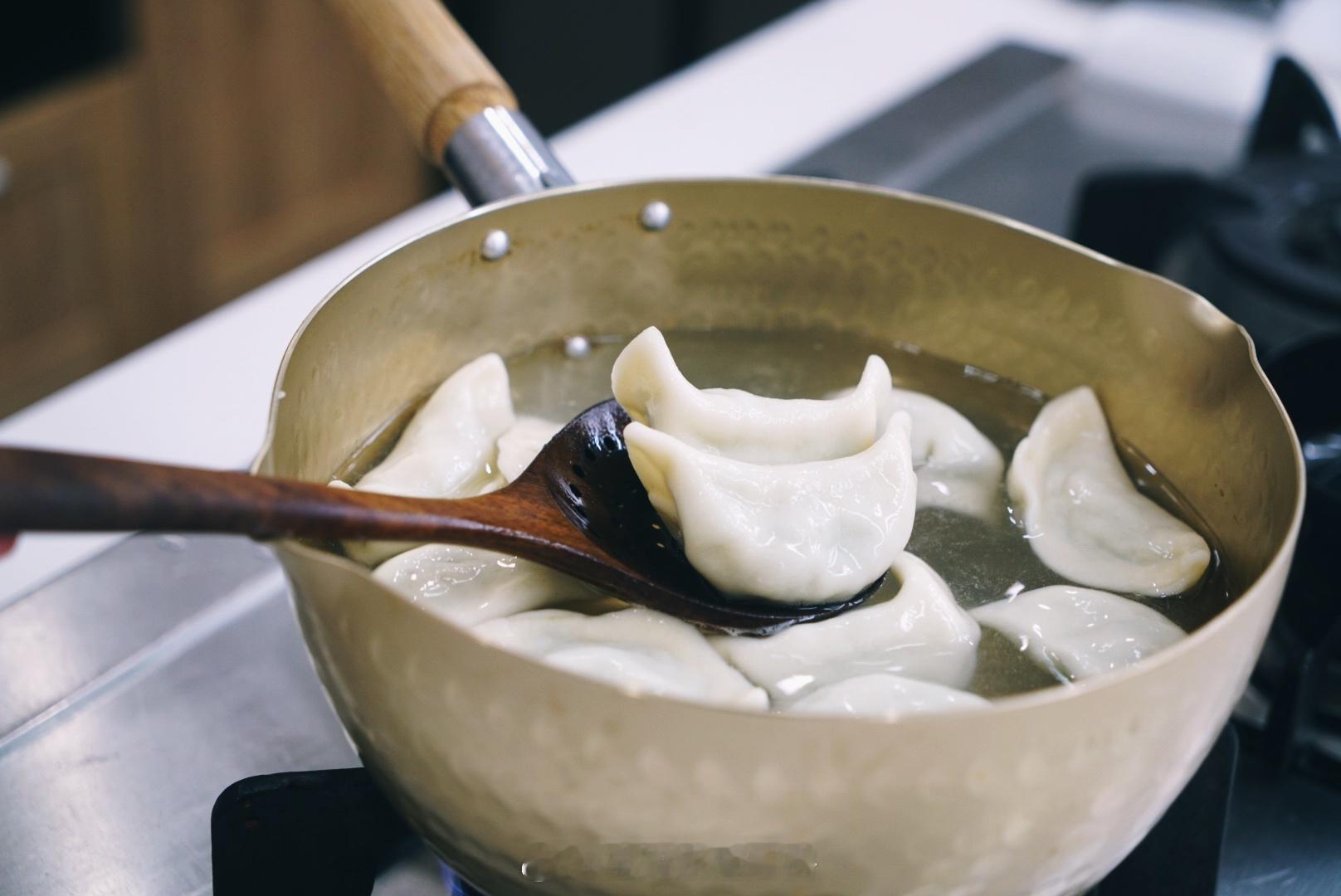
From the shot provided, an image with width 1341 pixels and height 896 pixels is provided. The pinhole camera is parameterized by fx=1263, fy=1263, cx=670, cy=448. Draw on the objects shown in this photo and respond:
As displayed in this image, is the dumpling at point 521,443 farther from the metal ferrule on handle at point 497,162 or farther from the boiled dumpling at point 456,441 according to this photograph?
the metal ferrule on handle at point 497,162

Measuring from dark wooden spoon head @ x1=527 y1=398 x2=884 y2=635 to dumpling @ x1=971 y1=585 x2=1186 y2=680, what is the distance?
7 cm

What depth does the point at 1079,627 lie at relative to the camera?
63 centimetres

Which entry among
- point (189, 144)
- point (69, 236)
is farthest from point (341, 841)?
point (189, 144)

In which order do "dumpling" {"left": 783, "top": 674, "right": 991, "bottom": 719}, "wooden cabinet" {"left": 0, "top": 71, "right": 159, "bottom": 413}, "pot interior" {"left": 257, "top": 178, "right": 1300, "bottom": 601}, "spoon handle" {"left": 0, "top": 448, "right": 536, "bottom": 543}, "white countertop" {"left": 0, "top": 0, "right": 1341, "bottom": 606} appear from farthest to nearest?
1. "wooden cabinet" {"left": 0, "top": 71, "right": 159, "bottom": 413}
2. "white countertop" {"left": 0, "top": 0, "right": 1341, "bottom": 606}
3. "pot interior" {"left": 257, "top": 178, "right": 1300, "bottom": 601}
4. "dumpling" {"left": 783, "top": 674, "right": 991, "bottom": 719}
5. "spoon handle" {"left": 0, "top": 448, "right": 536, "bottom": 543}

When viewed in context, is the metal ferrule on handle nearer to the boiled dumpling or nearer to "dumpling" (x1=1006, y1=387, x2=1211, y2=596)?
the boiled dumpling

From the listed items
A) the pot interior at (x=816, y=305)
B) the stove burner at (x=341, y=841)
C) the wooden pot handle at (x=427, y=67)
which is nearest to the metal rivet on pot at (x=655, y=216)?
the pot interior at (x=816, y=305)

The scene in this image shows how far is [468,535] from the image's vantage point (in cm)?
53

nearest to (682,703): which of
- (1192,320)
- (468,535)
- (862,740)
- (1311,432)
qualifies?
(862,740)

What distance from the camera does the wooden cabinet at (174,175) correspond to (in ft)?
6.86

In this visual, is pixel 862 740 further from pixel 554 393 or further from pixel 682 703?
pixel 554 393

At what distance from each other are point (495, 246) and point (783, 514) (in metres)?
0.25

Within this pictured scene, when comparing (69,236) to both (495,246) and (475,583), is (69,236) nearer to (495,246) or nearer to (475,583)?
(495,246)

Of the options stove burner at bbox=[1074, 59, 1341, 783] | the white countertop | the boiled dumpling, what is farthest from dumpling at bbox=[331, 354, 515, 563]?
stove burner at bbox=[1074, 59, 1341, 783]

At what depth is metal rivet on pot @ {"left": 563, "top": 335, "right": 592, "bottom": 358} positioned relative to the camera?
0.84 metres
